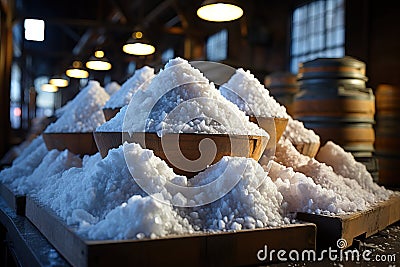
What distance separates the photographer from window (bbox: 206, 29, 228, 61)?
30.5 feet

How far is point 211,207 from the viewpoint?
3.62 ft

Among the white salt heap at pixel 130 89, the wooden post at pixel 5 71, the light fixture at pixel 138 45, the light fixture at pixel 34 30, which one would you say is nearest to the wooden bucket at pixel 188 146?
the white salt heap at pixel 130 89

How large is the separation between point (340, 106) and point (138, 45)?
2446 millimetres

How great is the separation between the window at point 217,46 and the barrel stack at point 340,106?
22.2 ft

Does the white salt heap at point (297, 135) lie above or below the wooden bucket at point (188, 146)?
above

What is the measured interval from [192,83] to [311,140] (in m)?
0.67

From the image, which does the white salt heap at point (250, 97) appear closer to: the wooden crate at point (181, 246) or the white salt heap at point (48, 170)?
the wooden crate at point (181, 246)

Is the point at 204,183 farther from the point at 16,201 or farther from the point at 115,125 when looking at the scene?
the point at 16,201

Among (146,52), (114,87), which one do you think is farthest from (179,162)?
(146,52)

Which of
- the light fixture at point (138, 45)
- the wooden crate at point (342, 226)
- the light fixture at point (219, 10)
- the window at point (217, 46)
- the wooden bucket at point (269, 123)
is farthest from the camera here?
the window at point (217, 46)

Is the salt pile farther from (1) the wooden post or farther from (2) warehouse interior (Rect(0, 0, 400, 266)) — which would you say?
(1) the wooden post

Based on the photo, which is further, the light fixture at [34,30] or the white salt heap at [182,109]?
the light fixture at [34,30]

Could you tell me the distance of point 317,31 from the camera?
22.6 feet

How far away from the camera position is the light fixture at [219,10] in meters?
2.63
